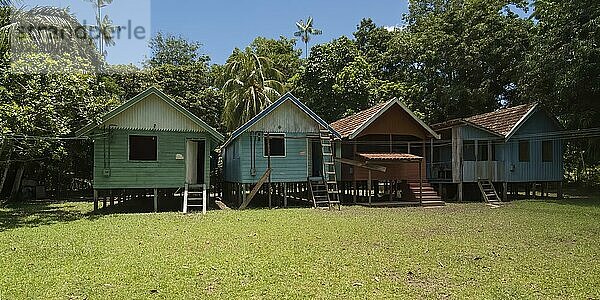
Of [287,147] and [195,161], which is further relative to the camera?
[195,161]

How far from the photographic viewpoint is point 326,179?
19.4 m

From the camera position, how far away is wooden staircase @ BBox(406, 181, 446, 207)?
19656mm

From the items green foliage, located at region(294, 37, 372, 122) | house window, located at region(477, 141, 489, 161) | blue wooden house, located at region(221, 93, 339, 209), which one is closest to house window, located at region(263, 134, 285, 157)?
blue wooden house, located at region(221, 93, 339, 209)

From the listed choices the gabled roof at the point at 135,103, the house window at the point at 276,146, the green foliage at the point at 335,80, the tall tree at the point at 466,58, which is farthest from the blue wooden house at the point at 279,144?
the tall tree at the point at 466,58

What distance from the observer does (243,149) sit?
19.3 m

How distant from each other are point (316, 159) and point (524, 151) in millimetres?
9484

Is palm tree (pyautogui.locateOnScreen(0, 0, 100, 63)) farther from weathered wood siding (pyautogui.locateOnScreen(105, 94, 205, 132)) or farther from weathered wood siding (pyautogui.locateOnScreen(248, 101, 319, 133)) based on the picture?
weathered wood siding (pyautogui.locateOnScreen(248, 101, 319, 133))

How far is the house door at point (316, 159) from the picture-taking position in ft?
68.4

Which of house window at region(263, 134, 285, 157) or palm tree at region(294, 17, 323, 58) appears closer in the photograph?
house window at region(263, 134, 285, 157)

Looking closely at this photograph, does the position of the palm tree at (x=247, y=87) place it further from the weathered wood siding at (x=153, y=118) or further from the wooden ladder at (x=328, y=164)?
the weathered wood siding at (x=153, y=118)

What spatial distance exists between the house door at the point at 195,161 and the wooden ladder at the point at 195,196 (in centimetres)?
57

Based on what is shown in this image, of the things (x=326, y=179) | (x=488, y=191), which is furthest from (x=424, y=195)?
(x=326, y=179)

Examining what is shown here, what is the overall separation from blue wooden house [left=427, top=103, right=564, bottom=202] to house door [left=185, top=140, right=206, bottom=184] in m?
10.1

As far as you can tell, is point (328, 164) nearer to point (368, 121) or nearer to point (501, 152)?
point (368, 121)
